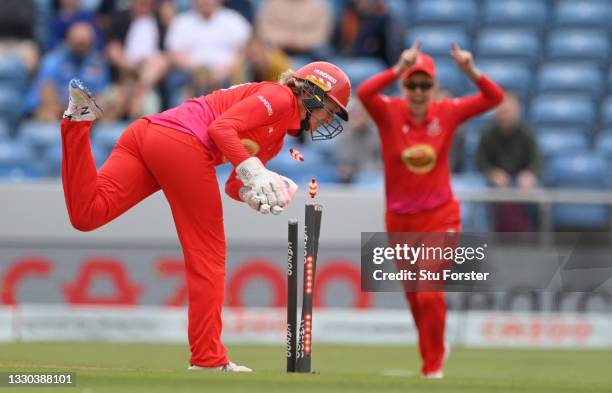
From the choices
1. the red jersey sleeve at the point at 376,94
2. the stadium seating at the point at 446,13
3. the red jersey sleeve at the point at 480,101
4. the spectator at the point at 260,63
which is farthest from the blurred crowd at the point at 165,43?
the red jersey sleeve at the point at 480,101

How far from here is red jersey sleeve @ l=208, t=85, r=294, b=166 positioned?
755cm

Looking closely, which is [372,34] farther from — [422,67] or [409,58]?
[409,58]

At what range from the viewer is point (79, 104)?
765cm

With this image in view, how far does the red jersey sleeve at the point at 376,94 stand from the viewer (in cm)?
1045

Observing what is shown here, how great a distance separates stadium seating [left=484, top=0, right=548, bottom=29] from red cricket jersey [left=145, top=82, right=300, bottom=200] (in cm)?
1053

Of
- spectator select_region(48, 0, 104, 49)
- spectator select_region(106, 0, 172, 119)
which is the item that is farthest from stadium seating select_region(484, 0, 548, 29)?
spectator select_region(48, 0, 104, 49)

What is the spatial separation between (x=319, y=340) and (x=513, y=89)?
5.11m

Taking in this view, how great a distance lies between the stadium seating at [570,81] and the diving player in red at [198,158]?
9.70 m

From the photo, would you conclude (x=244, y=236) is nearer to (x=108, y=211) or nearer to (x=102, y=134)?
(x=102, y=134)

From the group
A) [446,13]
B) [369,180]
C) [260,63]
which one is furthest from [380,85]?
[446,13]

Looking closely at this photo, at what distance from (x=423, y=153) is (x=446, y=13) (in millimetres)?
7950

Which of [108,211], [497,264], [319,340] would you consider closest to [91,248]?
[319,340]

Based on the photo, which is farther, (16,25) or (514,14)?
(514,14)

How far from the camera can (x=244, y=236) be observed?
13500 mm
